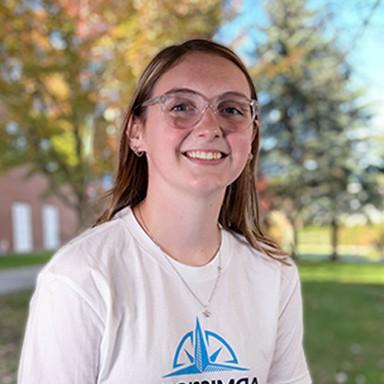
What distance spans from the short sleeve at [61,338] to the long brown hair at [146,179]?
0.35 meters

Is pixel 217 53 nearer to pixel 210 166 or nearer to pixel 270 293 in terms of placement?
pixel 210 166

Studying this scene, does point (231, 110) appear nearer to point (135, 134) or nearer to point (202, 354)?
point (135, 134)

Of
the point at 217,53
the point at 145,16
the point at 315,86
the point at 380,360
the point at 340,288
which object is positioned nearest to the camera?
the point at 217,53

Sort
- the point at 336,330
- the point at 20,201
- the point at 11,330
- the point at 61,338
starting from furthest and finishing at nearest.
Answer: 1. the point at 20,201
2. the point at 336,330
3. the point at 11,330
4. the point at 61,338

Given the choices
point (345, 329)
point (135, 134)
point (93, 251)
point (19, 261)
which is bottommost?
point (19, 261)

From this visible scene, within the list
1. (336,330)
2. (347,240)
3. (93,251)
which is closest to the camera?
(93,251)

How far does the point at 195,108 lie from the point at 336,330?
4.89 metres

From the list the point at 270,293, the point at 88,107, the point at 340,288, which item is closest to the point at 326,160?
the point at 340,288

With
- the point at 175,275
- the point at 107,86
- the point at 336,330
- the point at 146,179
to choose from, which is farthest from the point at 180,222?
the point at 336,330

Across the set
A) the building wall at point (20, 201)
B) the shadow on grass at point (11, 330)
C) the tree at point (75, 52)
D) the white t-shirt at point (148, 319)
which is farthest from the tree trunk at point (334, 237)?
the white t-shirt at point (148, 319)

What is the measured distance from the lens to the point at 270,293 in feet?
4.10

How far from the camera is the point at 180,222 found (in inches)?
46.6

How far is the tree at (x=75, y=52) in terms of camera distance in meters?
4.55

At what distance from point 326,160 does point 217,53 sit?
46.3ft
